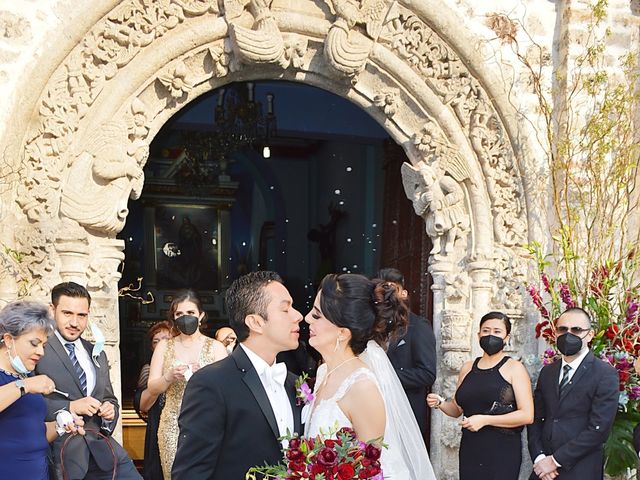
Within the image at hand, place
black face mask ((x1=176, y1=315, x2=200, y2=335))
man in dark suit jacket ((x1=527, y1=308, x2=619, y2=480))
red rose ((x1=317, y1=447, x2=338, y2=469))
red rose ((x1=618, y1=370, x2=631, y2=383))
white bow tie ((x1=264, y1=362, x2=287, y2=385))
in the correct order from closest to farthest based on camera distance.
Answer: red rose ((x1=317, y1=447, x2=338, y2=469)), white bow tie ((x1=264, y1=362, x2=287, y2=385)), man in dark suit jacket ((x1=527, y1=308, x2=619, y2=480)), black face mask ((x1=176, y1=315, x2=200, y2=335)), red rose ((x1=618, y1=370, x2=631, y2=383))

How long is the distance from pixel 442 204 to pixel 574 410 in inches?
67.7

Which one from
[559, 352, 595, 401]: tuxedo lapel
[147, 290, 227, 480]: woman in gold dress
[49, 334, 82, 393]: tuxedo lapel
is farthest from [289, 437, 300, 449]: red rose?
[559, 352, 595, 401]: tuxedo lapel

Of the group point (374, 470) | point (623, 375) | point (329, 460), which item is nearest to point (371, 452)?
point (374, 470)

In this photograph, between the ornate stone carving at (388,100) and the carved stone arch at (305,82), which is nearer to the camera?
the carved stone arch at (305,82)

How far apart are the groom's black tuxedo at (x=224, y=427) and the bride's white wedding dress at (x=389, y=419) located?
0.68 feet

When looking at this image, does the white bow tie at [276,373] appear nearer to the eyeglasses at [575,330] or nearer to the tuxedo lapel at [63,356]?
the tuxedo lapel at [63,356]

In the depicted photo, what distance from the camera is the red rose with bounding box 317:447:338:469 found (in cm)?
245

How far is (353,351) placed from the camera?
311 cm

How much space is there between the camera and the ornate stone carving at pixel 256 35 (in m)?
5.27

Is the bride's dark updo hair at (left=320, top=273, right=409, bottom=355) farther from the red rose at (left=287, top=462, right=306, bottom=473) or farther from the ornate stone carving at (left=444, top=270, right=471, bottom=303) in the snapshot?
the ornate stone carving at (left=444, top=270, right=471, bottom=303)

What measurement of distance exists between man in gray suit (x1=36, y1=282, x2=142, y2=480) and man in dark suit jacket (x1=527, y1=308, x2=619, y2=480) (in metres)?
2.32

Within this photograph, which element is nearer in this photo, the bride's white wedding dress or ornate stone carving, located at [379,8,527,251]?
the bride's white wedding dress

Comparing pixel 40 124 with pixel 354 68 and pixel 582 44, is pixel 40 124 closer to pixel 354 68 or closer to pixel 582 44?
pixel 354 68

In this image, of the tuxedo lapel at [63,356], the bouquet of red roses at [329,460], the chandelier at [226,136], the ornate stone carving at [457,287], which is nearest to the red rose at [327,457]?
the bouquet of red roses at [329,460]
